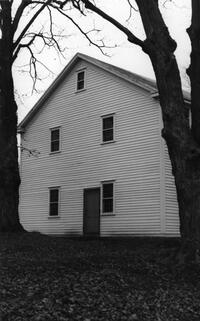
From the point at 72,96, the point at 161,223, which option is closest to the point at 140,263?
the point at 161,223

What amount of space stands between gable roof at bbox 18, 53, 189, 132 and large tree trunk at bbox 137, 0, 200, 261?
8.73m

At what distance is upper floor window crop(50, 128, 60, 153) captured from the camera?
82.3ft

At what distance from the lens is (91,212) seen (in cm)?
2270

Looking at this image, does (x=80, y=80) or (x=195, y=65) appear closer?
(x=195, y=65)

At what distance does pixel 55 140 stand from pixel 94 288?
1736 centimetres

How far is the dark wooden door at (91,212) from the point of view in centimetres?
2233

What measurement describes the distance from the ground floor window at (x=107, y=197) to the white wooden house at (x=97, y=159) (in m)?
0.04

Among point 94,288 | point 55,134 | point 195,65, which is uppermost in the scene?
point 55,134

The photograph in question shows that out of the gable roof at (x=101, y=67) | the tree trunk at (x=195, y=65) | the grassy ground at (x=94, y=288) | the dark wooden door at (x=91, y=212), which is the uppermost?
the gable roof at (x=101, y=67)

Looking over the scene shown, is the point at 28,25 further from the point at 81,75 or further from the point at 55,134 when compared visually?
the point at 55,134

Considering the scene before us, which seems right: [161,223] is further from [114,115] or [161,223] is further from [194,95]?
[194,95]

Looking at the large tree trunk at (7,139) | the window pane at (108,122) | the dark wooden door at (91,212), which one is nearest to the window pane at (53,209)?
the dark wooden door at (91,212)

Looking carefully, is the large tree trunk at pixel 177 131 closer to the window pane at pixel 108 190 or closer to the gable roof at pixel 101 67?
the gable roof at pixel 101 67

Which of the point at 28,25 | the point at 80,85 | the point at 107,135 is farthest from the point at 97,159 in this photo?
the point at 28,25
